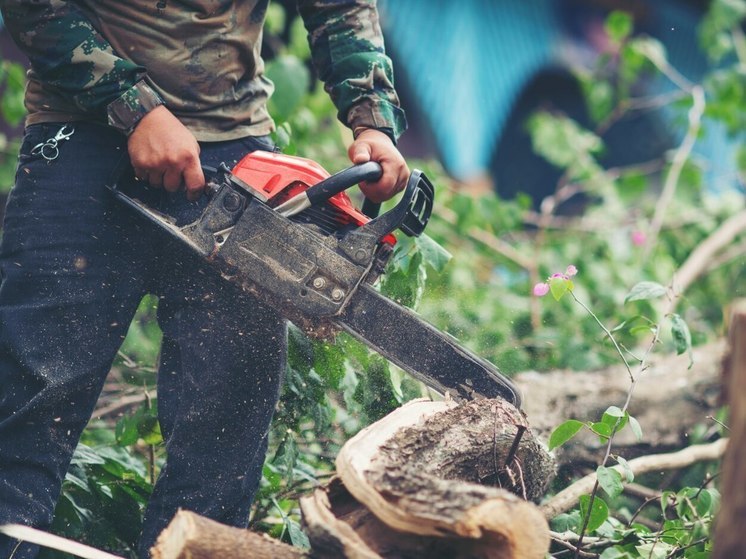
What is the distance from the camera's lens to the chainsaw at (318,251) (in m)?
1.70

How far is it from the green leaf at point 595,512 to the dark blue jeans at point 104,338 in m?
0.71

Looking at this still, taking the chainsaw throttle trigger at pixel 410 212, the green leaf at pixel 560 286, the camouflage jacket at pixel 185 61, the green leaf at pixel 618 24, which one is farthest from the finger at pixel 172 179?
the green leaf at pixel 618 24

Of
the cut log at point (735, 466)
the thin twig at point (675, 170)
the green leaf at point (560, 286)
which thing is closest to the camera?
the cut log at point (735, 466)

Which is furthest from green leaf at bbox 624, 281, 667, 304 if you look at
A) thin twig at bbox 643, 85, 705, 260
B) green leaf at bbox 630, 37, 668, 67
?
green leaf at bbox 630, 37, 668, 67

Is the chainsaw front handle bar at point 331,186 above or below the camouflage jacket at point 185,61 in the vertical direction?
below

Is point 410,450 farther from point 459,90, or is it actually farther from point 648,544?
point 459,90

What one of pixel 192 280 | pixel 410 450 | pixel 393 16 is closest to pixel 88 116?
pixel 192 280

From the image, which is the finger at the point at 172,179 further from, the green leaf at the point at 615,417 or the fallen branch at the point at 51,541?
the green leaf at the point at 615,417

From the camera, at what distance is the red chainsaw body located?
1.73m

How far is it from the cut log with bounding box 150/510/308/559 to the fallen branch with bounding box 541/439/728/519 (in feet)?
2.60

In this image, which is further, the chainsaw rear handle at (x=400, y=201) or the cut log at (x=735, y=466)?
the chainsaw rear handle at (x=400, y=201)

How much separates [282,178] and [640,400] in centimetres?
171

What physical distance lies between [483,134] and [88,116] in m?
4.87

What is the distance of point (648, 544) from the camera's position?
178 centimetres
